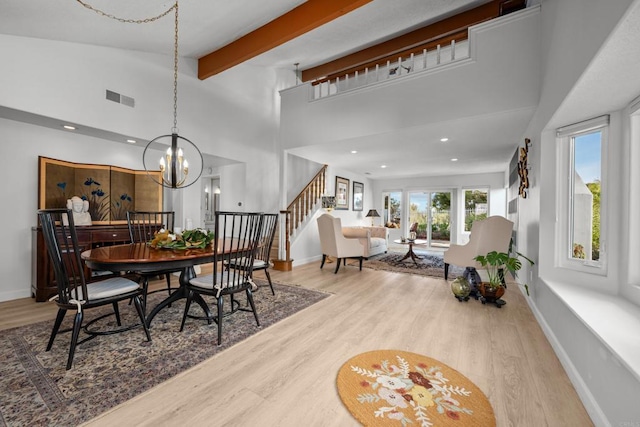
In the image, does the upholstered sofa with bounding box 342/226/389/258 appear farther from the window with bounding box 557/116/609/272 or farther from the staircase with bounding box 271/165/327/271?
the window with bounding box 557/116/609/272

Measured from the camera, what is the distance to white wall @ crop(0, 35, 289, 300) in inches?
117

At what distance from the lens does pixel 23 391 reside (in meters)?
1.59

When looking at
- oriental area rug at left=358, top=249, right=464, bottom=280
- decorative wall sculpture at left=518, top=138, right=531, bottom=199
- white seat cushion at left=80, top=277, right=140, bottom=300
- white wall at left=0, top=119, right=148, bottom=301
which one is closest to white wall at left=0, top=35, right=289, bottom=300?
white wall at left=0, top=119, right=148, bottom=301

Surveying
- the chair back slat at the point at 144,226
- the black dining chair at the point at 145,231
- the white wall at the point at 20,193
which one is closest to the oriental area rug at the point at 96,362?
the black dining chair at the point at 145,231

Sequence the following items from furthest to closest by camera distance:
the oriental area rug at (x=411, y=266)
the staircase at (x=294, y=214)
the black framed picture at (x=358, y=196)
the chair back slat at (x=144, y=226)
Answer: the black framed picture at (x=358, y=196)
the staircase at (x=294, y=214)
the oriental area rug at (x=411, y=266)
the chair back slat at (x=144, y=226)

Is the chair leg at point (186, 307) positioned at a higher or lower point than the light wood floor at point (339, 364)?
higher

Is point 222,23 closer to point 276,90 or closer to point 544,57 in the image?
point 276,90

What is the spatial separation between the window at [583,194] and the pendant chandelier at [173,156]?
11.8 feet

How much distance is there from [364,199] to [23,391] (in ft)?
26.8

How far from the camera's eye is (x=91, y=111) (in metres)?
3.37

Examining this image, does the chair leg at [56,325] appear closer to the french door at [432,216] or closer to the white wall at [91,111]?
the white wall at [91,111]

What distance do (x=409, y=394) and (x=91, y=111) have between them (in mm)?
4482

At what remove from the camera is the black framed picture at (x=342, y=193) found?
7.44 meters

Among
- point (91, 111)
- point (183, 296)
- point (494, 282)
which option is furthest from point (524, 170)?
point (91, 111)
